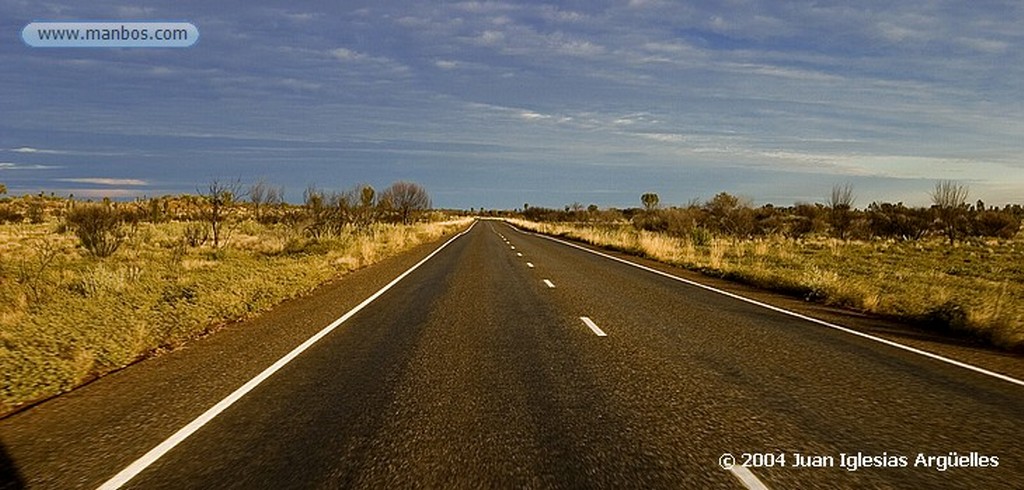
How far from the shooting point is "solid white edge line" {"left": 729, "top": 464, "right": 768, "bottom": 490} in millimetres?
3623

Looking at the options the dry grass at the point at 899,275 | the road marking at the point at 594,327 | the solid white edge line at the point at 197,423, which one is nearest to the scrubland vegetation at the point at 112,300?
the solid white edge line at the point at 197,423

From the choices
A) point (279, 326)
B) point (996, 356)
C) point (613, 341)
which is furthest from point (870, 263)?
point (279, 326)

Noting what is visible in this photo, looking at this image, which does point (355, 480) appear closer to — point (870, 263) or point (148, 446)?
point (148, 446)

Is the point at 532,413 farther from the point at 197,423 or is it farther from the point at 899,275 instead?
the point at 899,275

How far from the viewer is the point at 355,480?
3.72 metres

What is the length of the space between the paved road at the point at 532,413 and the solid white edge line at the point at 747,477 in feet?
0.06

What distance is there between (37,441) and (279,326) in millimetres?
5028

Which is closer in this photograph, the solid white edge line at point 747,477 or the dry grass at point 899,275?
the solid white edge line at point 747,477

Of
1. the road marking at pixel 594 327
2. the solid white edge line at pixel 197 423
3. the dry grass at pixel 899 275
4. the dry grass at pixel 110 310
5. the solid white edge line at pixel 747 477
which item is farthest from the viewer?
the dry grass at pixel 899 275

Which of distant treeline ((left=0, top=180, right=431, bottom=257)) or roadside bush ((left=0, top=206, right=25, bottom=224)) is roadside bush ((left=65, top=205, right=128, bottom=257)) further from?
roadside bush ((left=0, top=206, right=25, bottom=224))

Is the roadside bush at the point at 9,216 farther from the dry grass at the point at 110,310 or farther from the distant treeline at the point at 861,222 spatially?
the distant treeline at the point at 861,222

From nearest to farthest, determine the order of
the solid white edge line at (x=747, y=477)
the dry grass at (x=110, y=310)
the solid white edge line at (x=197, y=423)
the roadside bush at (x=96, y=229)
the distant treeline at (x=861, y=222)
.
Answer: the solid white edge line at (x=747, y=477), the solid white edge line at (x=197, y=423), the dry grass at (x=110, y=310), the roadside bush at (x=96, y=229), the distant treeline at (x=861, y=222)

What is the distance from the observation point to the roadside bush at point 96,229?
24.0 meters

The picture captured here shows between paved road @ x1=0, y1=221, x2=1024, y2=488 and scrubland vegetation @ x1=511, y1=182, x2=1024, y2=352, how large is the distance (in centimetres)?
347
